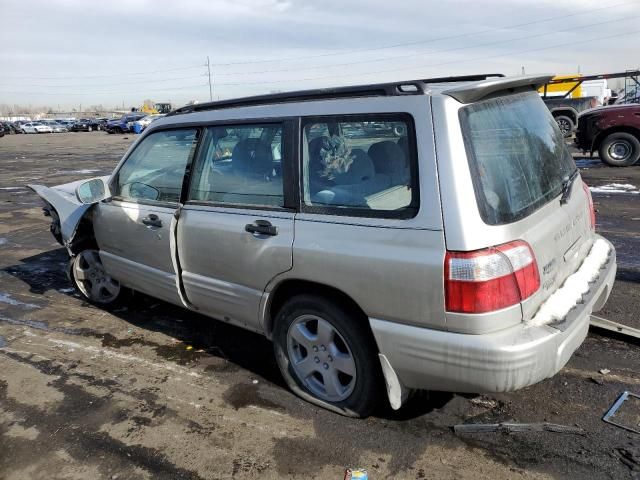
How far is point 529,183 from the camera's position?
2.84 meters

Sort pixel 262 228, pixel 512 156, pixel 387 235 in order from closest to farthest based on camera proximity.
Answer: pixel 387 235 < pixel 512 156 < pixel 262 228

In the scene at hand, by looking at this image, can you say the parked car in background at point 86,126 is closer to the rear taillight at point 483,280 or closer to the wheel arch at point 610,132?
the wheel arch at point 610,132

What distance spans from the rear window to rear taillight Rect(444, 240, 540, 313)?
0.59 ft

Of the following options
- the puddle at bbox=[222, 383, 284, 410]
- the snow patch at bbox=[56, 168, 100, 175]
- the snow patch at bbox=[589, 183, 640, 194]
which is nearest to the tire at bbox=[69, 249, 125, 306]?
the puddle at bbox=[222, 383, 284, 410]

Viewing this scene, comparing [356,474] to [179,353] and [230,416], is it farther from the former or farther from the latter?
[179,353]

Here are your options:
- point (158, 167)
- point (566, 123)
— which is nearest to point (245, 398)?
point (158, 167)

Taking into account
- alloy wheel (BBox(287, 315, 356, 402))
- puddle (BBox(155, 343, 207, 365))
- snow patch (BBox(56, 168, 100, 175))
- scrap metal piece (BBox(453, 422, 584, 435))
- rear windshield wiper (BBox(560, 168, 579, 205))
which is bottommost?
snow patch (BBox(56, 168, 100, 175))

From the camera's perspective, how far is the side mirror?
170 inches

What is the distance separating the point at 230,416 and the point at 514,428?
1.63 metres

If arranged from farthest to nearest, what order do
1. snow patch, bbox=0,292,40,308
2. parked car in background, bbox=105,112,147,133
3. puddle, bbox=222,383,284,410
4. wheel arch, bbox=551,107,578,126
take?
parked car in background, bbox=105,112,147,133, wheel arch, bbox=551,107,578,126, snow patch, bbox=0,292,40,308, puddle, bbox=222,383,284,410

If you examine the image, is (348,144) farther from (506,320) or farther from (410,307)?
(506,320)

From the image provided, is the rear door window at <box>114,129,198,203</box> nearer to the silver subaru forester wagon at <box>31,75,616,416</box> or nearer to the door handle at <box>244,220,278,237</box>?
the silver subaru forester wagon at <box>31,75,616,416</box>

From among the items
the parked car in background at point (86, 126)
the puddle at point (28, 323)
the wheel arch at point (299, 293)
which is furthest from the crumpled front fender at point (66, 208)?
the parked car in background at point (86, 126)

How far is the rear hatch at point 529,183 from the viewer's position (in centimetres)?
A: 256
